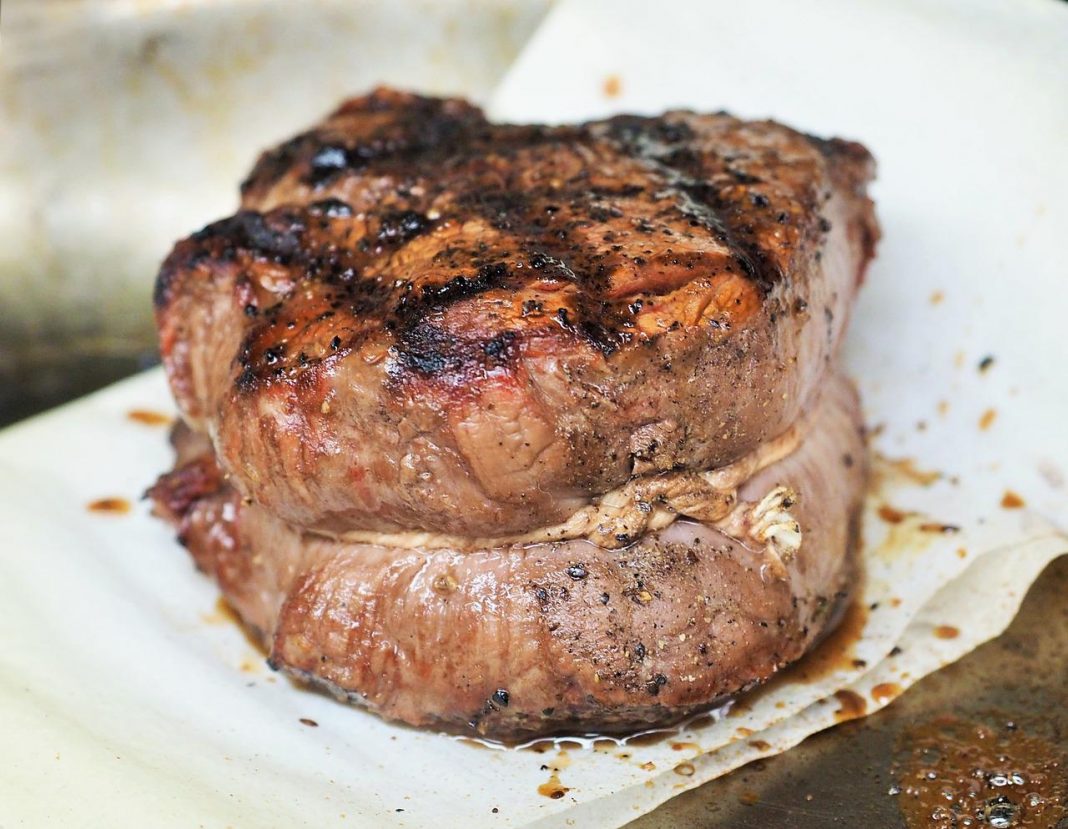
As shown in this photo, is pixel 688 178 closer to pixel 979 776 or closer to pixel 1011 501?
pixel 1011 501

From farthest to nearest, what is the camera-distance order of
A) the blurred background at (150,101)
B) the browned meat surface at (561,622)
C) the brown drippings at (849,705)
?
the blurred background at (150,101)
the brown drippings at (849,705)
the browned meat surface at (561,622)

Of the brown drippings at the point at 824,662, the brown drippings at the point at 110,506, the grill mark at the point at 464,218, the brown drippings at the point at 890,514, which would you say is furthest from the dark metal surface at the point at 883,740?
the brown drippings at the point at 110,506

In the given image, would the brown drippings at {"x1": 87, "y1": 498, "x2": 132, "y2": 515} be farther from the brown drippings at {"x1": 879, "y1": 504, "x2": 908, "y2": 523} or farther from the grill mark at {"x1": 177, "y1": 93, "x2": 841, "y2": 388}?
the brown drippings at {"x1": 879, "y1": 504, "x2": 908, "y2": 523}

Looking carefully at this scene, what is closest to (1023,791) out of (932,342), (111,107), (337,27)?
(932,342)

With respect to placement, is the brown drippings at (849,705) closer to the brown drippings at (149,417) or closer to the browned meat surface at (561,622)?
the browned meat surface at (561,622)

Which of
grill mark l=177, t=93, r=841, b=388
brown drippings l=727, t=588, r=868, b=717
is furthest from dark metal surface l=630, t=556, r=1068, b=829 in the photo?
grill mark l=177, t=93, r=841, b=388

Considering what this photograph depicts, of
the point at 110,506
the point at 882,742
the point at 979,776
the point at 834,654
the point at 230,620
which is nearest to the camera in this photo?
→ the point at 979,776

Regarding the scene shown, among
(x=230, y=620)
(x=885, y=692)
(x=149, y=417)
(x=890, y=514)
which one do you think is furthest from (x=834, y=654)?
(x=149, y=417)

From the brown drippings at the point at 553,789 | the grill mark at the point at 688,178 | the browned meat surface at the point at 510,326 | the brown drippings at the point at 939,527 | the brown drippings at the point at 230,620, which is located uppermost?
the grill mark at the point at 688,178
